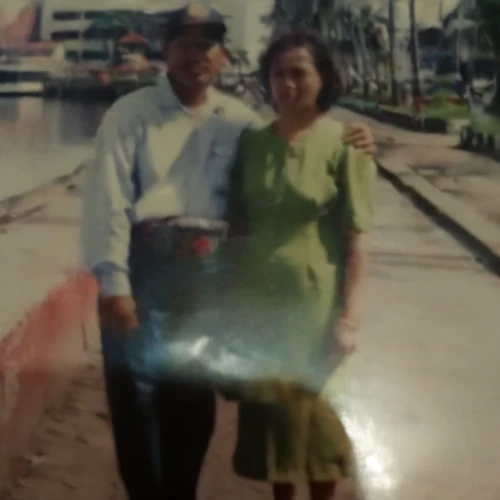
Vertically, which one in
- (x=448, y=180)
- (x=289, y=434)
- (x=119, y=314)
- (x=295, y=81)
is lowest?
(x=289, y=434)

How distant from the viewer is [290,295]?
799 mm

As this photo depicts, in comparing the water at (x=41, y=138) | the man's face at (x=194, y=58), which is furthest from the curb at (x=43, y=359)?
the man's face at (x=194, y=58)

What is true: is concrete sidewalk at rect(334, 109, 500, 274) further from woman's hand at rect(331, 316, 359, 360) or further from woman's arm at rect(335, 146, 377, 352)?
woman's hand at rect(331, 316, 359, 360)

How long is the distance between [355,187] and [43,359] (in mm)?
354

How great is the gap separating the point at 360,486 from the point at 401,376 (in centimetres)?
11

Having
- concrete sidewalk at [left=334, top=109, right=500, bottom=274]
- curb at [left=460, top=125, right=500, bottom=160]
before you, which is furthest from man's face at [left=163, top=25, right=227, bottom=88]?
curb at [left=460, top=125, right=500, bottom=160]

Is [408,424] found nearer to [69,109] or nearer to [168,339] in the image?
[168,339]

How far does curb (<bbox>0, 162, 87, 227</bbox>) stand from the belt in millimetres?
93

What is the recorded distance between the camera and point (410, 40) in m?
→ 0.83

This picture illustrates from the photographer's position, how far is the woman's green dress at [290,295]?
2.61ft

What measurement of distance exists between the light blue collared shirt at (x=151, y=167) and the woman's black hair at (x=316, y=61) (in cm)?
5

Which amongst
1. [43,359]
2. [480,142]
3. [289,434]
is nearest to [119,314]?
[43,359]

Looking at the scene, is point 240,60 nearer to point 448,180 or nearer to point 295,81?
point 295,81

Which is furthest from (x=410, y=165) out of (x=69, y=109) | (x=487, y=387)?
(x=69, y=109)
